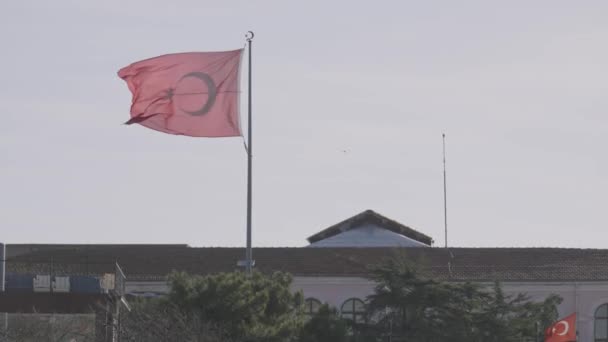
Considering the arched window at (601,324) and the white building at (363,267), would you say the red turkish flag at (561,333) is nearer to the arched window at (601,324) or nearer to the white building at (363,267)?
the white building at (363,267)

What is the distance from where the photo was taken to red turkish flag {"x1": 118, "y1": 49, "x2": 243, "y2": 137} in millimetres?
33781

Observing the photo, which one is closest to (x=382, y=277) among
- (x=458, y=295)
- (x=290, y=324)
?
(x=458, y=295)

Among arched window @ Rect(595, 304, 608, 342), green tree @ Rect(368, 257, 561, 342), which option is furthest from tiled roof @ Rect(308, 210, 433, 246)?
green tree @ Rect(368, 257, 561, 342)

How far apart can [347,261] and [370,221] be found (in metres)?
12.3

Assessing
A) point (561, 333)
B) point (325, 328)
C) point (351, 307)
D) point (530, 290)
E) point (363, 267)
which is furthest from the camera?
point (363, 267)

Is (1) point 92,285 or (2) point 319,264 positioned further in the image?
(2) point 319,264

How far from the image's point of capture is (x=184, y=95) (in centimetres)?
3412

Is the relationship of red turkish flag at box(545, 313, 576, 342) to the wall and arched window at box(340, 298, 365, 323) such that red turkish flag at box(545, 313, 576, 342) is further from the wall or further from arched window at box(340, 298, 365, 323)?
arched window at box(340, 298, 365, 323)

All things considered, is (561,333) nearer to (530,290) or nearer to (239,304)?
(239,304)

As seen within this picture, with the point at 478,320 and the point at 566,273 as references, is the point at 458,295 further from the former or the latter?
the point at 566,273

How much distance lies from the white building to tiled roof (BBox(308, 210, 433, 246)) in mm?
9422

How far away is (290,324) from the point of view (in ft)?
138

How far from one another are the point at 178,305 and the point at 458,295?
38.3 ft

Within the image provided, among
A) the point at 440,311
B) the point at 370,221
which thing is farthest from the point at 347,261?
the point at 440,311
